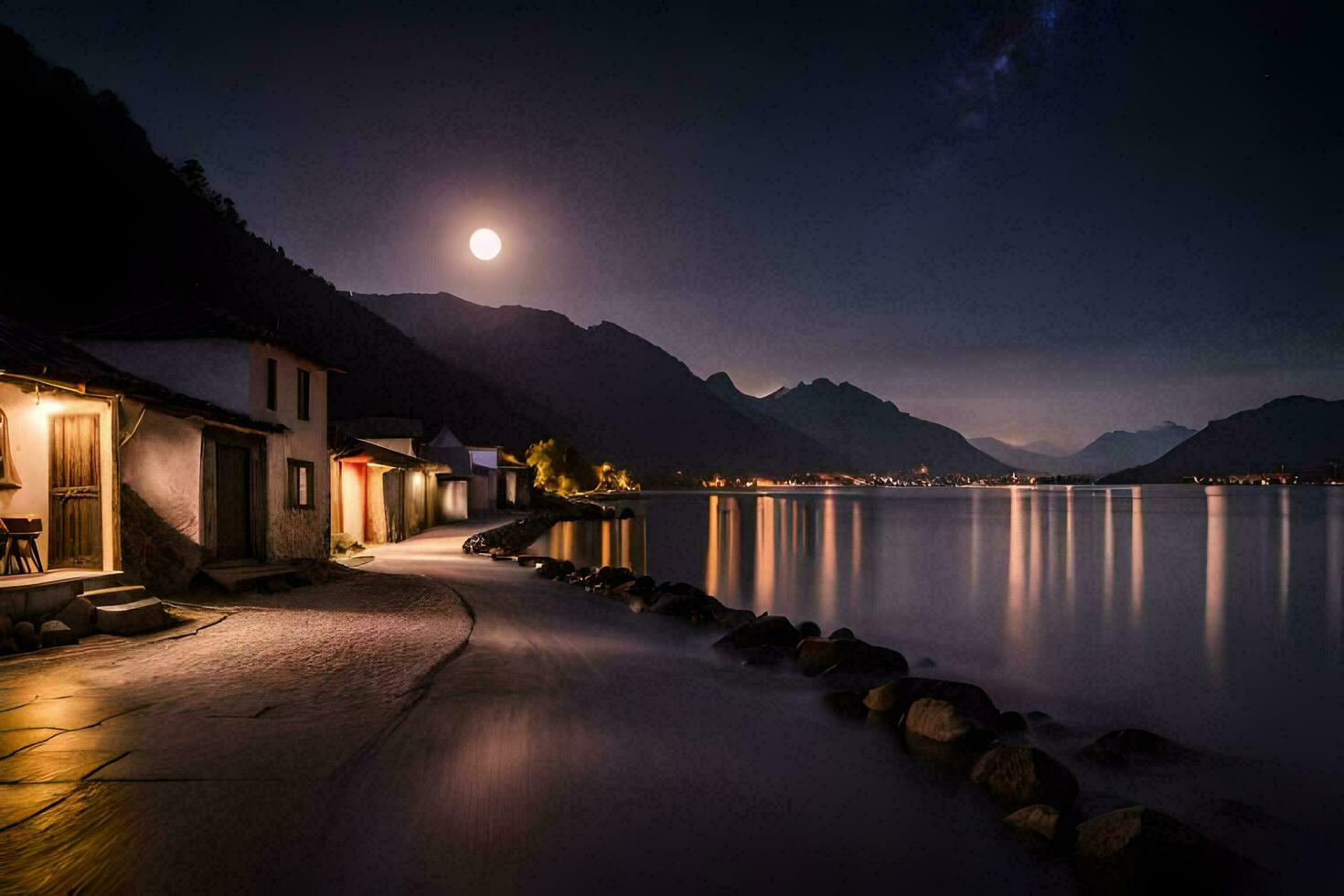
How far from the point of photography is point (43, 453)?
1171cm

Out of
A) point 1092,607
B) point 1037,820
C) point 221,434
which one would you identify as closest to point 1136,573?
point 1092,607

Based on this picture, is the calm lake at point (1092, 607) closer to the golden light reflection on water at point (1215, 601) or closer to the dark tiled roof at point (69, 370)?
the golden light reflection on water at point (1215, 601)

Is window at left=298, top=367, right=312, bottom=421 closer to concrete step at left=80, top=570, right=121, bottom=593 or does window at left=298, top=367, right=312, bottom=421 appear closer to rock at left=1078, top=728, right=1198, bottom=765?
concrete step at left=80, top=570, right=121, bottom=593

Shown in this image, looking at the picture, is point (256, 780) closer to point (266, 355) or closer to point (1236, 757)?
point (1236, 757)

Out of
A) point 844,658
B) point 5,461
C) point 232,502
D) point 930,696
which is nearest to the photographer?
point 930,696

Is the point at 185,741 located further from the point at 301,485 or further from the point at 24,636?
the point at 301,485

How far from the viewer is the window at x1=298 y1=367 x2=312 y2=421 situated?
1833 centimetres

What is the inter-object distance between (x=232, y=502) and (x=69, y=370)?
17.3 ft

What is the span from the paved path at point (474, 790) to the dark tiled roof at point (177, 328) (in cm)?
802

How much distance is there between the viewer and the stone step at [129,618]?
9.93 m

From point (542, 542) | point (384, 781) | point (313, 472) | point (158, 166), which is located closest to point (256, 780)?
point (384, 781)

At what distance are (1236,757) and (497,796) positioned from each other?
32.3 ft

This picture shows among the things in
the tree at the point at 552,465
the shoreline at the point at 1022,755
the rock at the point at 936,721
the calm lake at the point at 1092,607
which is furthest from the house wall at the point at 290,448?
the tree at the point at 552,465

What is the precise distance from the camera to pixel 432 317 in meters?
185
